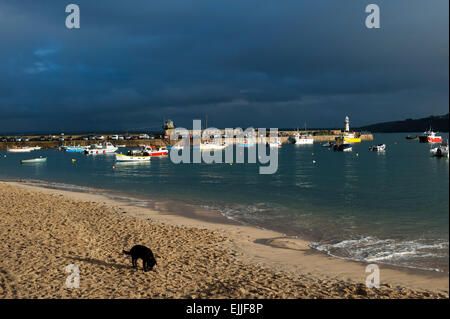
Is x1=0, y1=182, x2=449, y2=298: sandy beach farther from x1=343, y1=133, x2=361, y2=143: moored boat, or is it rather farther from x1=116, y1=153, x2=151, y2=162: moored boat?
x1=343, y1=133, x2=361, y2=143: moored boat

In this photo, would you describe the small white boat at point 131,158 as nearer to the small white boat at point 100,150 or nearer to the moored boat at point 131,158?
the moored boat at point 131,158

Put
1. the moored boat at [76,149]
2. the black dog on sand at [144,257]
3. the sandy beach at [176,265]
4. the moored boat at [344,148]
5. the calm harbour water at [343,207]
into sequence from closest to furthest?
the sandy beach at [176,265] → the black dog on sand at [144,257] → the calm harbour water at [343,207] → the moored boat at [344,148] → the moored boat at [76,149]

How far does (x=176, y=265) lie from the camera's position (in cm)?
1199

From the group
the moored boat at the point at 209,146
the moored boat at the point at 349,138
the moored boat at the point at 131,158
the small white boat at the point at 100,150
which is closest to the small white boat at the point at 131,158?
the moored boat at the point at 131,158

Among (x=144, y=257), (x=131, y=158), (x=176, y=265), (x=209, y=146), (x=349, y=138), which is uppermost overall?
(x=349, y=138)

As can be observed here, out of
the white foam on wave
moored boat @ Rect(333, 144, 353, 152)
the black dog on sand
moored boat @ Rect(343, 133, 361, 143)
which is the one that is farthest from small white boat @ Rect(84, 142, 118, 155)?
moored boat @ Rect(343, 133, 361, 143)

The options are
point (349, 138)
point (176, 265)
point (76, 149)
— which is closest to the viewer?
point (176, 265)

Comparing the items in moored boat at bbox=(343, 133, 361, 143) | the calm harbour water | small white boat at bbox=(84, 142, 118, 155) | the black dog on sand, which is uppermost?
moored boat at bbox=(343, 133, 361, 143)

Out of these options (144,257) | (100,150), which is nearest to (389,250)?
(144,257)

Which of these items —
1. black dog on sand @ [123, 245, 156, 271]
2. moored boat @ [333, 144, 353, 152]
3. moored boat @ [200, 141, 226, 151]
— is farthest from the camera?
moored boat @ [200, 141, 226, 151]

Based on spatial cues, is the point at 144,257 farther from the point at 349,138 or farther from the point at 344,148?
the point at 349,138

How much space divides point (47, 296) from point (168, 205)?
18.8 m

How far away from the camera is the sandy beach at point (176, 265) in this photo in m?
9.62

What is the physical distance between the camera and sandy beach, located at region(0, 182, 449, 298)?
962 centimetres
